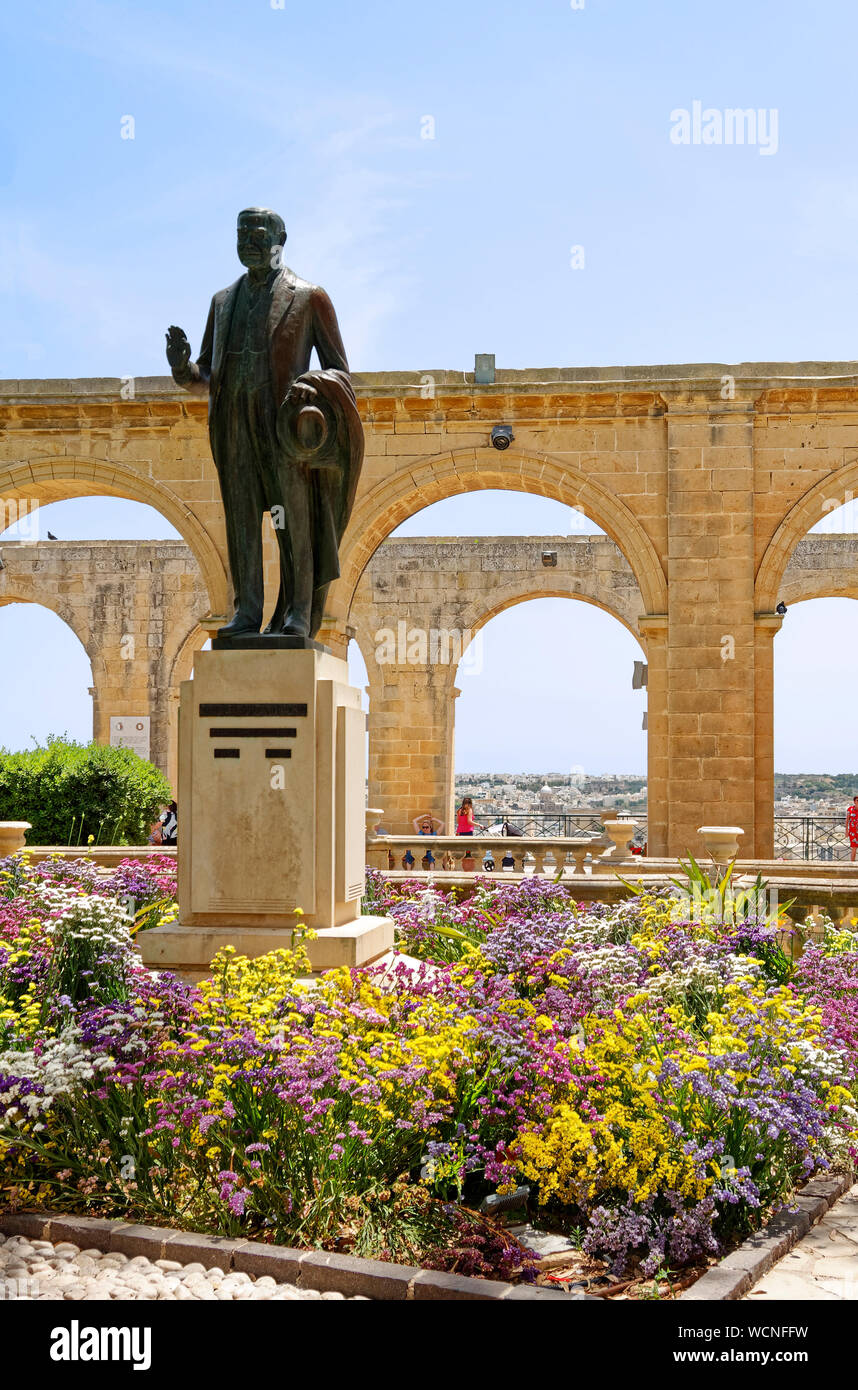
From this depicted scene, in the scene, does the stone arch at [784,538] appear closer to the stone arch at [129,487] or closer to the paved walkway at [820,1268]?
the stone arch at [129,487]

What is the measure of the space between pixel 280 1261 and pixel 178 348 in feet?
11.6

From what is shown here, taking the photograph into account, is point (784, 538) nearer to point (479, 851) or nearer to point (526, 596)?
point (479, 851)

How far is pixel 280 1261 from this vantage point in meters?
2.71

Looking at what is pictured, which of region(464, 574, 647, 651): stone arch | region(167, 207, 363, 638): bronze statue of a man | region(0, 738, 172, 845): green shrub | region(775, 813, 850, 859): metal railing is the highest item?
region(464, 574, 647, 651): stone arch

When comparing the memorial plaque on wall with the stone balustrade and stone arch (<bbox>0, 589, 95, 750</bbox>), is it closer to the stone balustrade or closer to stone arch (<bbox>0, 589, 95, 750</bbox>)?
stone arch (<bbox>0, 589, 95, 750</bbox>)

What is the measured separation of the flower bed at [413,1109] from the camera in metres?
2.96

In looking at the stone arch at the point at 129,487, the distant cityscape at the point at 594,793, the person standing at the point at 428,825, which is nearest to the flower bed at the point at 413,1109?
the stone arch at the point at 129,487

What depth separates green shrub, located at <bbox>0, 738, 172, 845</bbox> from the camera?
11.1 m

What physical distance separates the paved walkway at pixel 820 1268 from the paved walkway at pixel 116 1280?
99cm

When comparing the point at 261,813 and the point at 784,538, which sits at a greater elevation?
the point at 784,538

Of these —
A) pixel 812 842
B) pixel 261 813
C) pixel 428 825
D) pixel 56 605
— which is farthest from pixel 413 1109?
pixel 56 605

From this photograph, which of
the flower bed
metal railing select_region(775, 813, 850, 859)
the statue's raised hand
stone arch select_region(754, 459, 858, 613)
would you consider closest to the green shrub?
stone arch select_region(754, 459, 858, 613)

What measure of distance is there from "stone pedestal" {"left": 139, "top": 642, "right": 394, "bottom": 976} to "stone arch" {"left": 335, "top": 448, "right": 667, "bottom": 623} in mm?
7315
